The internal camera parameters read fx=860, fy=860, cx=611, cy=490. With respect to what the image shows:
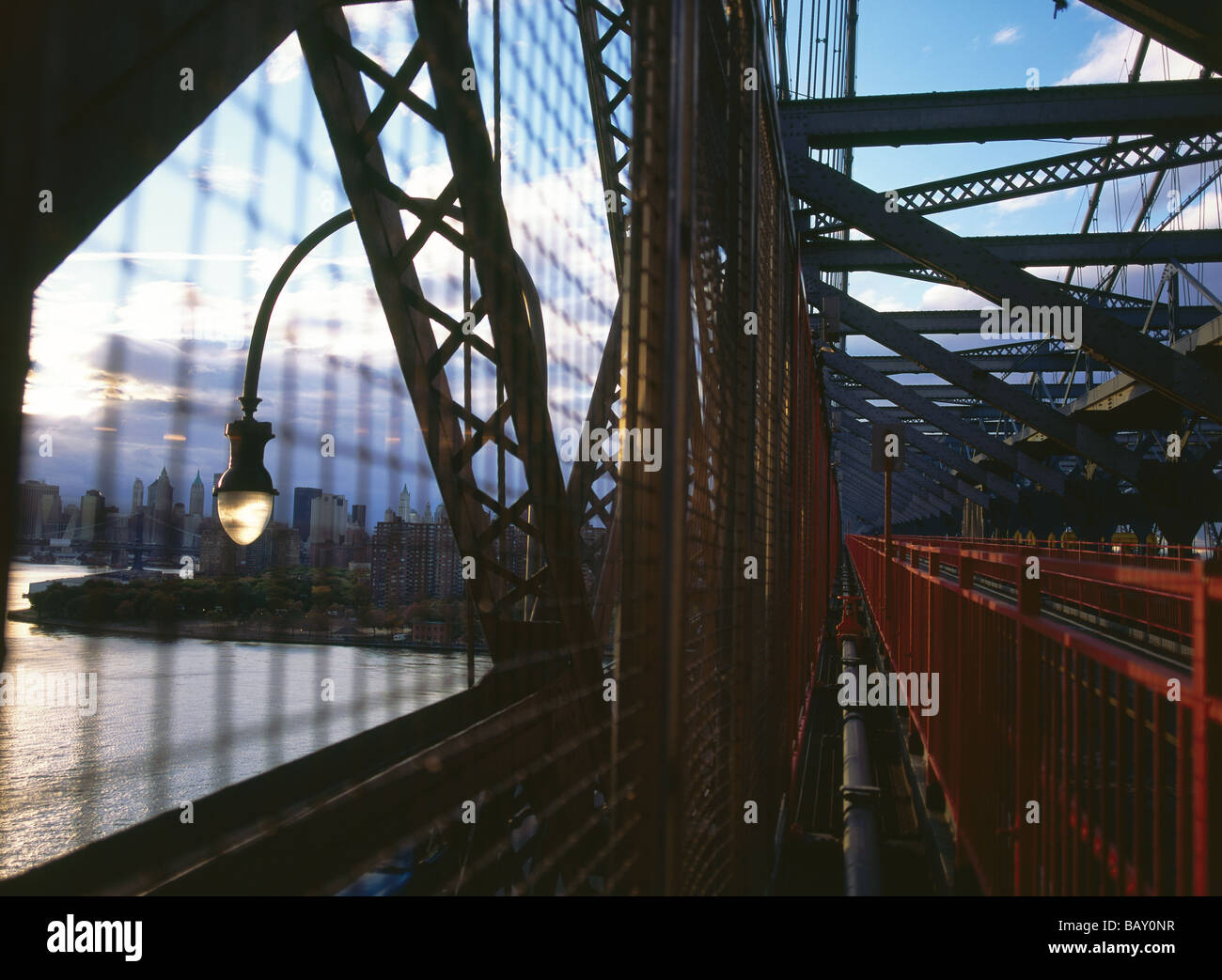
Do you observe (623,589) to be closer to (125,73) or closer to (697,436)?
(697,436)

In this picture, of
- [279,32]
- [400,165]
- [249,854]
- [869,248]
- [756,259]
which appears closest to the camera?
[249,854]

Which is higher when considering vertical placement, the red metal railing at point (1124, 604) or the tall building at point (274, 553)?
the tall building at point (274, 553)

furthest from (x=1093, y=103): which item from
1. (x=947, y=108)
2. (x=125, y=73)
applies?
(x=125, y=73)

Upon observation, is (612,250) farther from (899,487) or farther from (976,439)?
(899,487)

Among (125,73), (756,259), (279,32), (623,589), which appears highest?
(279,32)

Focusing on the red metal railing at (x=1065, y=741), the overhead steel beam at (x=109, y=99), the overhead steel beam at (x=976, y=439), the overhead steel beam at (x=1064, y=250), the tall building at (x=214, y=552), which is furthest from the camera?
the overhead steel beam at (x=976, y=439)

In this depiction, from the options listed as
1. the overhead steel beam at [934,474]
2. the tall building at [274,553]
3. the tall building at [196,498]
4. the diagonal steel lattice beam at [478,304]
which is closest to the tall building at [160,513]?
the tall building at [196,498]

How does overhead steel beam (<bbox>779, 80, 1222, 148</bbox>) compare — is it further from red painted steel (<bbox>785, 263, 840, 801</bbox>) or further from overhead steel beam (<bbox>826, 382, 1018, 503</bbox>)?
overhead steel beam (<bbox>826, 382, 1018, 503</bbox>)

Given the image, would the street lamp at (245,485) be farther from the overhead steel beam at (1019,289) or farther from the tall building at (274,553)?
the overhead steel beam at (1019,289)
